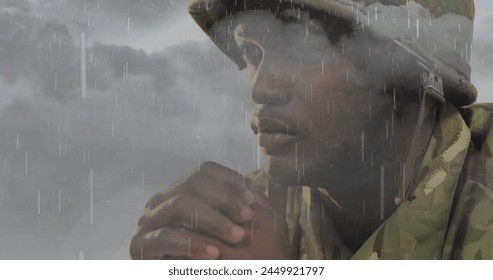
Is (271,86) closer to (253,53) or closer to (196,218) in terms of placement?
(253,53)

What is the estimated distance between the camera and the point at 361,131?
1.08 meters

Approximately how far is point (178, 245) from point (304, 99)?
307 mm

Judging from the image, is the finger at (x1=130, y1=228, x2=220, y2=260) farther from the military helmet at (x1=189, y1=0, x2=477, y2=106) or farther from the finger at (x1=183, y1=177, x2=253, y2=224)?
the military helmet at (x1=189, y1=0, x2=477, y2=106)

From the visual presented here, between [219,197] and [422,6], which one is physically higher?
[422,6]

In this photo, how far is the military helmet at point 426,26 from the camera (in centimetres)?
103

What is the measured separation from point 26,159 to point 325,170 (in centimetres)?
94

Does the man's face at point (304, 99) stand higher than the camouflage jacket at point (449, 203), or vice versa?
the man's face at point (304, 99)

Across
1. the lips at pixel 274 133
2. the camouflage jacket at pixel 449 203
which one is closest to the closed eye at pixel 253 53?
the lips at pixel 274 133

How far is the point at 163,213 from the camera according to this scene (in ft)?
3.57

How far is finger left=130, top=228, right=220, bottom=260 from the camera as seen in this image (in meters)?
1.07

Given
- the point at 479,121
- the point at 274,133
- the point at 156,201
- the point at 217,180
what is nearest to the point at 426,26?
the point at 479,121

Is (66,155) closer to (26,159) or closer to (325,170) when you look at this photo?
(26,159)

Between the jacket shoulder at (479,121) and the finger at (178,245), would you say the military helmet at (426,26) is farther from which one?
the finger at (178,245)

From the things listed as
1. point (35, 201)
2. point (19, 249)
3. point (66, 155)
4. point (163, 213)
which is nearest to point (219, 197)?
point (163, 213)
